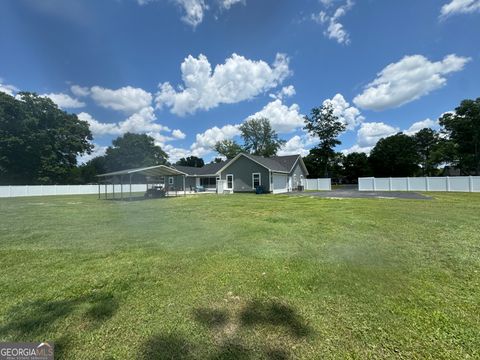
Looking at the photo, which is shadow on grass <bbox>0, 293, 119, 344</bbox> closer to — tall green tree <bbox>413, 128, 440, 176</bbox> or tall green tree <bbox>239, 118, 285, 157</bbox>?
tall green tree <bbox>239, 118, 285, 157</bbox>

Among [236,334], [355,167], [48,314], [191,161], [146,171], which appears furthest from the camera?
[191,161]

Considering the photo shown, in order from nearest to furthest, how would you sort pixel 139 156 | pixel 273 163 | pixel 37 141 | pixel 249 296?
pixel 249 296
pixel 273 163
pixel 37 141
pixel 139 156

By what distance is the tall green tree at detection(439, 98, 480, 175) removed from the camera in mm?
32906

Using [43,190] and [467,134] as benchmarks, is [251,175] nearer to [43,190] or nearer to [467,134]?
[43,190]

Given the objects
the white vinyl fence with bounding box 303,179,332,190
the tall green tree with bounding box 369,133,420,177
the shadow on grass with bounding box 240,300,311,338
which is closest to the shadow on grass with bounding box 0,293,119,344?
the shadow on grass with bounding box 240,300,311,338

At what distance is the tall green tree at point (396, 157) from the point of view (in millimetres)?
44750

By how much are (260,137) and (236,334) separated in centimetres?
4810

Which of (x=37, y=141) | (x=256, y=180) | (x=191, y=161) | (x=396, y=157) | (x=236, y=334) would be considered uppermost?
(x=191, y=161)

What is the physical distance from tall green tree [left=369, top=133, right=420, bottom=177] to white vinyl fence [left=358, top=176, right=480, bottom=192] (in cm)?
2351

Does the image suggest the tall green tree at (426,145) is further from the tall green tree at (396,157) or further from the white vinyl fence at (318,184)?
the white vinyl fence at (318,184)

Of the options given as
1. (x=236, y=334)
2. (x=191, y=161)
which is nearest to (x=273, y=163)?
(x=236, y=334)

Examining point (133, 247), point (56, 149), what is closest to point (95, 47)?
point (133, 247)

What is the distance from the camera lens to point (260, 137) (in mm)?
49188

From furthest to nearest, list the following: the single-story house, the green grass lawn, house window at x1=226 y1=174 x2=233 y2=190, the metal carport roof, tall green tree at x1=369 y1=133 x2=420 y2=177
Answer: tall green tree at x1=369 y1=133 x2=420 y2=177 → house window at x1=226 y1=174 x2=233 y2=190 → the single-story house → the metal carport roof → the green grass lawn
